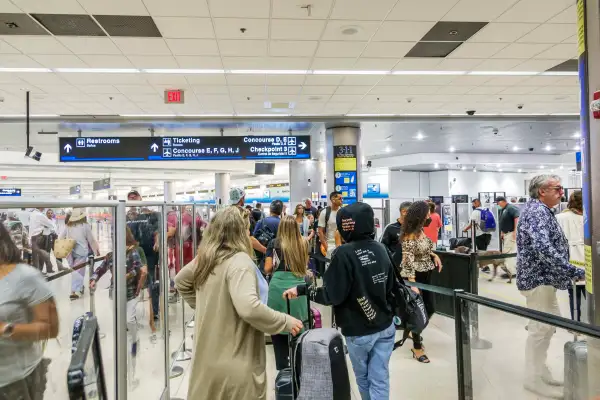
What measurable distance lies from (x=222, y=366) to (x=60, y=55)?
536 centimetres

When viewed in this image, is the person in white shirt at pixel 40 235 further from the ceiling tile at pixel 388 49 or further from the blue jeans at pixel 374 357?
the ceiling tile at pixel 388 49

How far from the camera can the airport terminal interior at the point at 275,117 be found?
2.05 meters

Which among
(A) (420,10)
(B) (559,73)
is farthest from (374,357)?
(B) (559,73)

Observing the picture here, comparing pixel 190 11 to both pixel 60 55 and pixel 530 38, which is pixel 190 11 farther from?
pixel 530 38

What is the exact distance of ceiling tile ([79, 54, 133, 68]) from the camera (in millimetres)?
5570

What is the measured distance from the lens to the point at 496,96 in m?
8.02

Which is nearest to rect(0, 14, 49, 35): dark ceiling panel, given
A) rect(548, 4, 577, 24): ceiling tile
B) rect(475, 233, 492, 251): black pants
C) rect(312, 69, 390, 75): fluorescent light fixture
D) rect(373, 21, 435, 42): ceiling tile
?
rect(312, 69, 390, 75): fluorescent light fixture

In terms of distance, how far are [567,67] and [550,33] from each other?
1.69 m

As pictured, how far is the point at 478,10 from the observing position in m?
4.50

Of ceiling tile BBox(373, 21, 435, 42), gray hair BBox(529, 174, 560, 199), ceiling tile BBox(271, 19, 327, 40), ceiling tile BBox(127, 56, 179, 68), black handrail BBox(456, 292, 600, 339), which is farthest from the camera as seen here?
ceiling tile BBox(127, 56, 179, 68)

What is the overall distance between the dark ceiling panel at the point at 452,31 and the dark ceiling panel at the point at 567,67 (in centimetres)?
216

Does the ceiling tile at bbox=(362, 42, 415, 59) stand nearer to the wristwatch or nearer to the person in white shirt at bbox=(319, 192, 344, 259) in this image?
the person in white shirt at bbox=(319, 192, 344, 259)

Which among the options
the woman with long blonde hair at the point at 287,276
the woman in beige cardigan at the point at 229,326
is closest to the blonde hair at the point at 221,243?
the woman in beige cardigan at the point at 229,326

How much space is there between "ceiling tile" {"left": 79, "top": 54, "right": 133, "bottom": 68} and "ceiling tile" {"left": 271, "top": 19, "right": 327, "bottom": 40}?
89.8 inches
